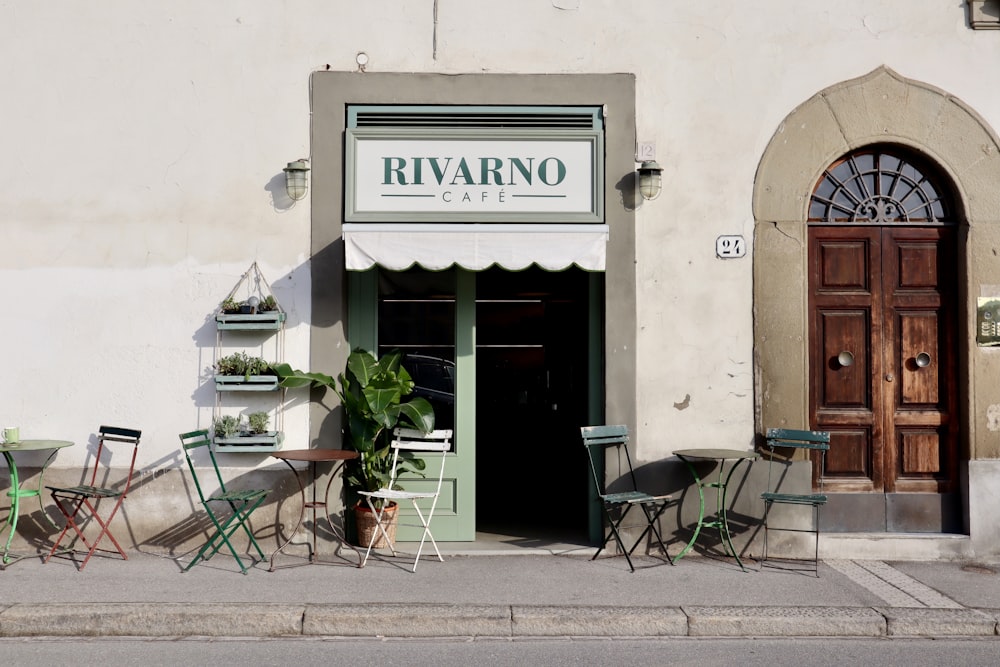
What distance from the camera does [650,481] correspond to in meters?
7.25

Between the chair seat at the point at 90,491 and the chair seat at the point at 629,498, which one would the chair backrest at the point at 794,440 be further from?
the chair seat at the point at 90,491

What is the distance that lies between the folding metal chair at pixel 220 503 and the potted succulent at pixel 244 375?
1.36 ft

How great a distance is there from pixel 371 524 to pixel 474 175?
113 inches

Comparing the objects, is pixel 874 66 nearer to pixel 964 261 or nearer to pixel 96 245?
pixel 964 261

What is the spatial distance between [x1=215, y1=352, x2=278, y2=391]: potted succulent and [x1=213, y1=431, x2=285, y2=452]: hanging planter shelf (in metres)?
0.37

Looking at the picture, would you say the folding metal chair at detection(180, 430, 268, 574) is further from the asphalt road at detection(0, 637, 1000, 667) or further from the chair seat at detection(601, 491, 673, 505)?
the chair seat at detection(601, 491, 673, 505)

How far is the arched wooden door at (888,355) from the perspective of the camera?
7410mm

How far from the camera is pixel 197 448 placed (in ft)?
23.7

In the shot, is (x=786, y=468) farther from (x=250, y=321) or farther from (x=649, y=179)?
(x=250, y=321)

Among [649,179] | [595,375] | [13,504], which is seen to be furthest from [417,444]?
[13,504]

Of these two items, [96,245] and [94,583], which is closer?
[94,583]

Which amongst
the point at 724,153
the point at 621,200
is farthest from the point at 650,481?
the point at 724,153

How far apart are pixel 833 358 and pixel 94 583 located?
5.82 meters

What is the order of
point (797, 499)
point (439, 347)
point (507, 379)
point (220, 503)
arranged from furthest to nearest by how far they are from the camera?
1. point (507, 379)
2. point (439, 347)
3. point (220, 503)
4. point (797, 499)
